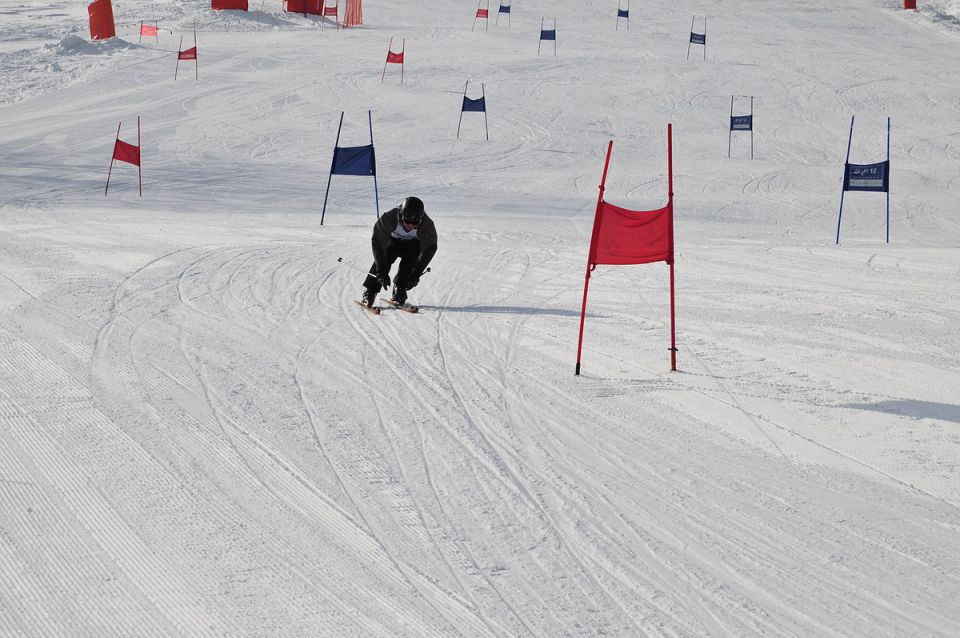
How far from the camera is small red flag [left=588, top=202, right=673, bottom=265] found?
7488mm

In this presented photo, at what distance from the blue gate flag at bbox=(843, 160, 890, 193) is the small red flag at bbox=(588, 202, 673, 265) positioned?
910cm

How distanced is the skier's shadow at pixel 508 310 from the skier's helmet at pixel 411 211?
45.2 inches

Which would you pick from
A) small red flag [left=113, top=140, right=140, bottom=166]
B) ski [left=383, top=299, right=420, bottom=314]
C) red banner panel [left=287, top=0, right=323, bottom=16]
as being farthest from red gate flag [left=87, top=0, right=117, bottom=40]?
ski [left=383, top=299, right=420, bottom=314]

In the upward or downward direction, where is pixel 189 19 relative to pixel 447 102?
upward

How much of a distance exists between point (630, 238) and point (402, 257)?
3.15 meters

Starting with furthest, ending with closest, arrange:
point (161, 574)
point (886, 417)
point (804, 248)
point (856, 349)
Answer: point (804, 248)
point (856, 349)
point (886, 417)
point (161, 574)

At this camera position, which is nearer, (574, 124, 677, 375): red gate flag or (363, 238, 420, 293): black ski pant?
(574, 124, 677, 375): red gate flag

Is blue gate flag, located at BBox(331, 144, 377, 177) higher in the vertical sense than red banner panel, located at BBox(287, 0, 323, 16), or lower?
lower

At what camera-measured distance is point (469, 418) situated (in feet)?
22.7

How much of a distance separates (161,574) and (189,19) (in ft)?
128

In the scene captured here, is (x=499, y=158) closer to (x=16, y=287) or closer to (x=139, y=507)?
(x=16, y=287)

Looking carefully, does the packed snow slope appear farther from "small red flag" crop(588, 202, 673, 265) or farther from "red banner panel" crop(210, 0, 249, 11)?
"red banner panel" crop(210, 0, 249, 11)

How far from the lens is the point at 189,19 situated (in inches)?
1566

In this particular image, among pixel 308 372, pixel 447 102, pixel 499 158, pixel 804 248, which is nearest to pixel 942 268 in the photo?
pixel 804 248
